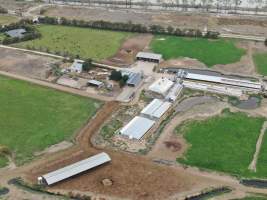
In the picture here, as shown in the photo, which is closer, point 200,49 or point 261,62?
point 261,62

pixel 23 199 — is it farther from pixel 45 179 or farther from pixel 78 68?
pixel 78 68

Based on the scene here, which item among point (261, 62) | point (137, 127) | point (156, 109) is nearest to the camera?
point (137, 127)

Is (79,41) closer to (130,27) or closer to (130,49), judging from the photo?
(130,49)

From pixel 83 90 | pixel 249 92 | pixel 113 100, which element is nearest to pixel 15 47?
pixel 83 90

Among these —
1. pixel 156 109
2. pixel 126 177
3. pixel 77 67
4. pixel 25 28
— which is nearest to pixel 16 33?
pixel 25 28

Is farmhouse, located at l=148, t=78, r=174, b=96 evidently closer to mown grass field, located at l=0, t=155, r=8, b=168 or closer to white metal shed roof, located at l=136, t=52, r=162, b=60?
white metal shed roof, located at l=136, t=52, r=162, b=60

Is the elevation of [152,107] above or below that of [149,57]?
below

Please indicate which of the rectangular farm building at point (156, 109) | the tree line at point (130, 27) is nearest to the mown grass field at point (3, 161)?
the rectangular farm building at point (156, 109)
